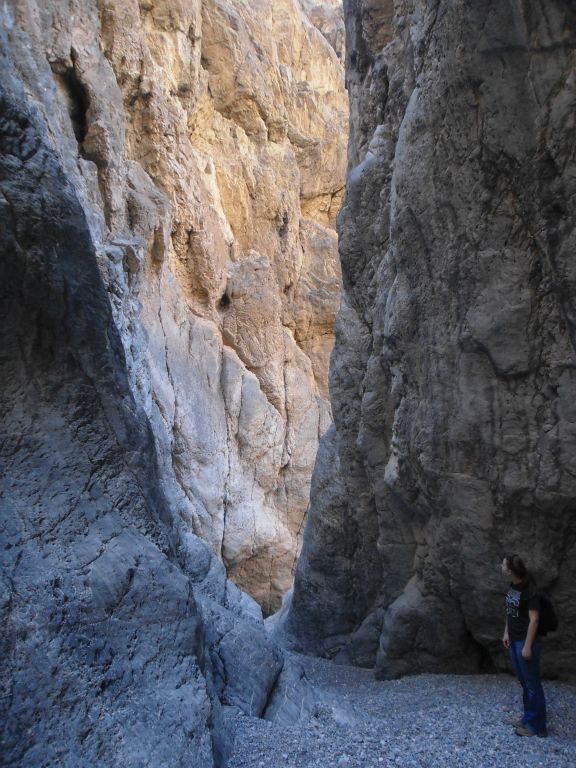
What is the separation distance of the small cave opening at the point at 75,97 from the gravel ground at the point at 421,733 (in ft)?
41.4

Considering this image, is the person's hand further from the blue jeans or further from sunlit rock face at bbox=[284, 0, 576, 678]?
sunlit rock face at bbox=[284, 0, 576, 678]

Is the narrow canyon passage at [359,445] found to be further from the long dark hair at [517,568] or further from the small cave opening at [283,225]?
the small cave opening at [283,225]

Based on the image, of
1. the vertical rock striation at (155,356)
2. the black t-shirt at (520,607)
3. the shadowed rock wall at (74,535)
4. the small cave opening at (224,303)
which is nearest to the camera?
the shadowed rock wall at (74,535)

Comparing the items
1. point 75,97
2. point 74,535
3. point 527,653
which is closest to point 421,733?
point 527,653

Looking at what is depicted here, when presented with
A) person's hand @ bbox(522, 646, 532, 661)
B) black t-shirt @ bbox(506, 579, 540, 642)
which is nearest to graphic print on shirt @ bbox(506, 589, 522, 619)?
black t-shirt @ bbox(506, 579, 540, 642)

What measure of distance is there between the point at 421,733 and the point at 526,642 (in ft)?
Answer: 3.95

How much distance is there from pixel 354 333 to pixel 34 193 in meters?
6.12

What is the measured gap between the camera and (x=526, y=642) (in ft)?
15.9

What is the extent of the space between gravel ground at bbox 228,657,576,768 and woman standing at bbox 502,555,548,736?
0.16 metres

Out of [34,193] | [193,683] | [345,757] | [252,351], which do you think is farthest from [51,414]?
[252,351]

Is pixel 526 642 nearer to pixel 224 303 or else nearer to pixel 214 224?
pixel 224 303

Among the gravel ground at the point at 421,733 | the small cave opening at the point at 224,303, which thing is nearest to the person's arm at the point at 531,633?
the gravel ground at the point at 421,733

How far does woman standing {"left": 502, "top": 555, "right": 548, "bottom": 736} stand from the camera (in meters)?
4.88

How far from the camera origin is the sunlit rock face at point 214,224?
520 inches
